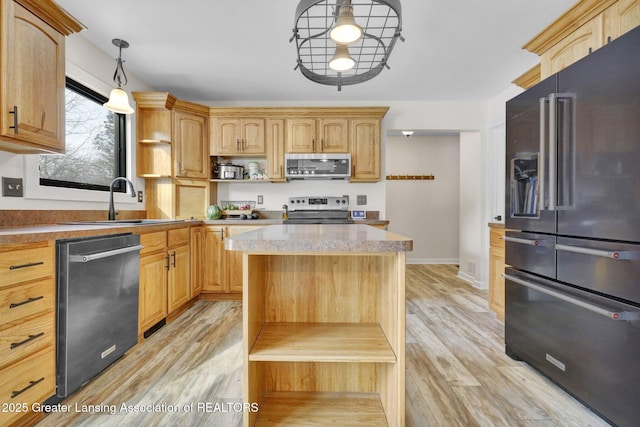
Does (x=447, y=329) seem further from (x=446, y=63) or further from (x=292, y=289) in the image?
(x=446, y=63)

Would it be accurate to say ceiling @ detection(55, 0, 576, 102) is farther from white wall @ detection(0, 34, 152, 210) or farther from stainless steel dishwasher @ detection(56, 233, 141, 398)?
stainless steel dishwasher @ detection(56, 233, 141, 398)

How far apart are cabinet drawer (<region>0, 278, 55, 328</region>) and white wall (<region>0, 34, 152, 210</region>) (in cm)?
85

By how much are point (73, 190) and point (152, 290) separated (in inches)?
40.0

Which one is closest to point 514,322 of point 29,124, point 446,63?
point 446,63

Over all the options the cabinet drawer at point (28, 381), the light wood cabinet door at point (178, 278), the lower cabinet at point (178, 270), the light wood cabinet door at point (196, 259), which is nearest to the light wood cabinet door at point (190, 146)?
the light wood cabinet door at point (196, 259)

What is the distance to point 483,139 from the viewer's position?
3926mm

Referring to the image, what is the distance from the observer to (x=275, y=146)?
3643 mm

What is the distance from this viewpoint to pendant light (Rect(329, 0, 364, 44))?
54.7 inches

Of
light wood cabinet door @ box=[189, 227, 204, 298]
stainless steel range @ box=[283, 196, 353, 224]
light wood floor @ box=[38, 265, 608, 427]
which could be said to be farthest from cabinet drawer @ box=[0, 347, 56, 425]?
stainless steel range @ box=[283, 196, 353, 224]

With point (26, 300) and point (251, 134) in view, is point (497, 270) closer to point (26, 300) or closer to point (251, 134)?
point (251, 134)

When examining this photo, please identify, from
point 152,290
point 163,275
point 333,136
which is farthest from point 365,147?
point 152,290

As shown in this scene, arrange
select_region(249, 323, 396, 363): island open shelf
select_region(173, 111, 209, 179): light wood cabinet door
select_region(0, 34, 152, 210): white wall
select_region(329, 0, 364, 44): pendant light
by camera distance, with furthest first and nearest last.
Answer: select_region(173, 111, 209, 179): light wood cabinet door
select_region(0, 34, 152, 210): white wall
select_region(329, 0, 364, 44): pendant light
select_region(249, 323, 396, 363): island open shelf

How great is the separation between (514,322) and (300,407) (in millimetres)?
1531

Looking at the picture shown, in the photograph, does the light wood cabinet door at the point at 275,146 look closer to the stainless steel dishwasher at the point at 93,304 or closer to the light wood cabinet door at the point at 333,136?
the light wood cabinet door at the point at 333,136
